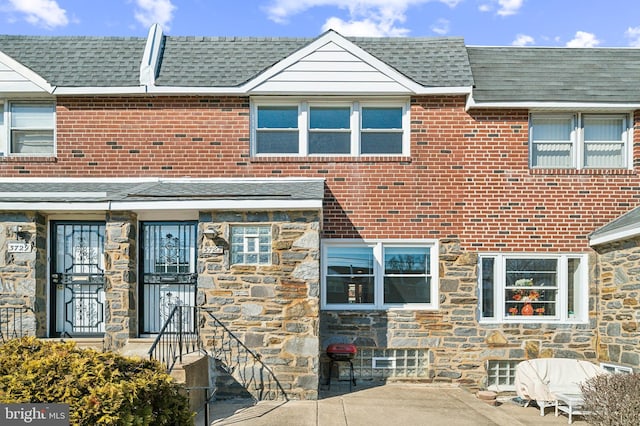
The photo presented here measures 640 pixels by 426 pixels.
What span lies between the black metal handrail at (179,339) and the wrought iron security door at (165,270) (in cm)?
9

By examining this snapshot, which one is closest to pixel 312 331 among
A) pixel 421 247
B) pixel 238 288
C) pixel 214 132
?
pixel 238 288

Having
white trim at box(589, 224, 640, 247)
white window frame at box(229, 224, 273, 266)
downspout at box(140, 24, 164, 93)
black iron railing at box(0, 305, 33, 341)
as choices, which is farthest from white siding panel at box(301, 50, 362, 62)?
black iron railing at box(0, 305, 33, 341)

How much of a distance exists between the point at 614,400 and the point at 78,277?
8385mm

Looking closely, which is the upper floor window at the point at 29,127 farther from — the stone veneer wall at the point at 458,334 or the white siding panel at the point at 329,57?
the stone veneer wall at the point at 458,334

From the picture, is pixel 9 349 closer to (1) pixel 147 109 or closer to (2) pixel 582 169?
(1) pixel 147 109

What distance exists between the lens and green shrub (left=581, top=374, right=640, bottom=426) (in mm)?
6938

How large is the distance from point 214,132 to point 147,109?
132 centimetres

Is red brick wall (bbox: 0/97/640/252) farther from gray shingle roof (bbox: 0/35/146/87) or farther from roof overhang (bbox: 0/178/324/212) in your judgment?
roof overhang (bbox: 0/178/324/212)

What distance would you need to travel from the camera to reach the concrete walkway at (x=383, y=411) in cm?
791

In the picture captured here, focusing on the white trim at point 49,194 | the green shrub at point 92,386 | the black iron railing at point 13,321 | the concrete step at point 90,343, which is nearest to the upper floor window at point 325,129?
the white trim at point 49,194

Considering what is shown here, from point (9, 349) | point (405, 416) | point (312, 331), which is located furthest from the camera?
point (312, 331)

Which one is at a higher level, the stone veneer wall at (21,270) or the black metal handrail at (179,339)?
the stone veneer wall at (21,270)

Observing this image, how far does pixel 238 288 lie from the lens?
9102 mm

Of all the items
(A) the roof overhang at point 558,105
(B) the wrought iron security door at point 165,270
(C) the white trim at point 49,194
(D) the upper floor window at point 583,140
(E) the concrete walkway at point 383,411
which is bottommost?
(E) the concrete walkway at point 383,411
